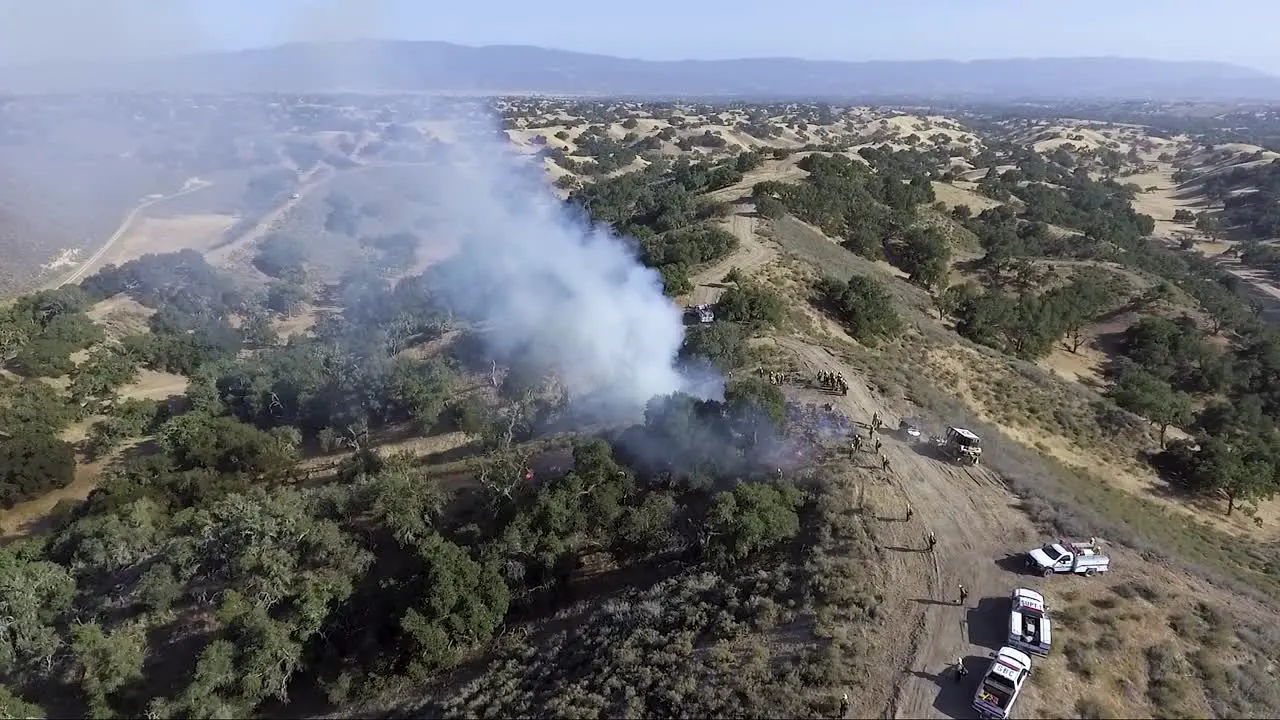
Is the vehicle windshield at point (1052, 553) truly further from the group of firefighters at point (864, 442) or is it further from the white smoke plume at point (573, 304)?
the white smoke plume at point (573, 304)

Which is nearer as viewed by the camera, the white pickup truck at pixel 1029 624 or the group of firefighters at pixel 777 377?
the white pickup truck at pixel 1029 624

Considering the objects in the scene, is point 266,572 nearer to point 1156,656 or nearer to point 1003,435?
point 1156,656

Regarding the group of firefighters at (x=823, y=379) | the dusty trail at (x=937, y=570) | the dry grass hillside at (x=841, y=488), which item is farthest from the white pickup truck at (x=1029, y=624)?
the group of firefighters at (x=823, y=379)

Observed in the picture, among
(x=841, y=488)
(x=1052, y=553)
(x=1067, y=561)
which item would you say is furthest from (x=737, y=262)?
(x=1067, y=561)

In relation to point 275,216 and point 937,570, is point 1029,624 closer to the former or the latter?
point 937,570

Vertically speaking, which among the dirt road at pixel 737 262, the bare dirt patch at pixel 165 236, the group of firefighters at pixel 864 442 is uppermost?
the dirt road at pixel 737 262

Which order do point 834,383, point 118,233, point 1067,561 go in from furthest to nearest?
1. point 118,233
2. point 834,383
3. point 1067,561
